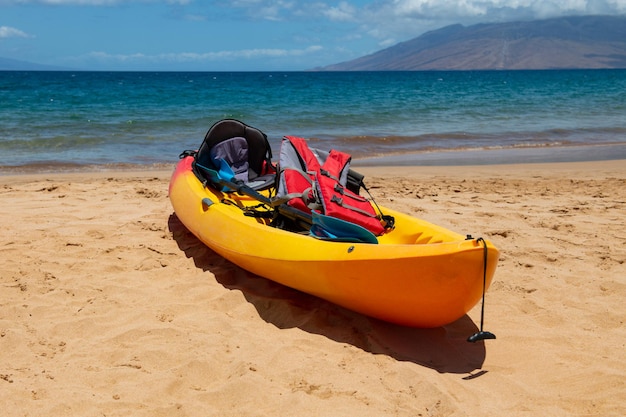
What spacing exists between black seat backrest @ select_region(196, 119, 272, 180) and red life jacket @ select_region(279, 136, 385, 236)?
0.88 meters

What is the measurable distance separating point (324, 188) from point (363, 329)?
45.5 inches

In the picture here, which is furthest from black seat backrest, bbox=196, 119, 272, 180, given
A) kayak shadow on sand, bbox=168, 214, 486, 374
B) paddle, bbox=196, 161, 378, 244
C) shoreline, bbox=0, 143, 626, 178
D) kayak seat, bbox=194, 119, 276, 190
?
shoreline, bbox=0, 143, 626, 178

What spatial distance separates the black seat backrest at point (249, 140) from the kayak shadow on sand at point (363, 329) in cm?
181

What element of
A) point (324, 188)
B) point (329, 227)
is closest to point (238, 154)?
point (324, 188)

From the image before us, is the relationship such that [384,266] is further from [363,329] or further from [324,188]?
[324,188]

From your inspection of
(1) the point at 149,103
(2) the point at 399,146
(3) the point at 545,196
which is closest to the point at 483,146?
(2) the point at 399,146

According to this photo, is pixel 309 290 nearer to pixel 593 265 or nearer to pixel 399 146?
pixel 593 265

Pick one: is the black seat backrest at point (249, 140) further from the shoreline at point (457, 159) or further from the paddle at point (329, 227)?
the shoreline at point (457, 159)

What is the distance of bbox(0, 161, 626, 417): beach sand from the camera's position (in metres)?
3.19

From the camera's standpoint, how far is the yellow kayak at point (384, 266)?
352 cm

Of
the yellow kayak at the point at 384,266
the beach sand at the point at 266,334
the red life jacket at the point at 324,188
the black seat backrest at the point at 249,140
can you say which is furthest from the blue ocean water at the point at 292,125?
the yellow kayak at the point at 384,266

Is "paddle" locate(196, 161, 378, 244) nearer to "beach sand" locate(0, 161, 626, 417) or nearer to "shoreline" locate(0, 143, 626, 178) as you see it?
"beach sand" locate(0, 161, 626, 417)

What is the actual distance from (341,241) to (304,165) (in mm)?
1439

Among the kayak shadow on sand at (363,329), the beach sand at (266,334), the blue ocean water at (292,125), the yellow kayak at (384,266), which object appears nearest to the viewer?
the beach sand at (266,334)
